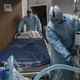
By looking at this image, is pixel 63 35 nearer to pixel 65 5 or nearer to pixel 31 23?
pixel 31 23

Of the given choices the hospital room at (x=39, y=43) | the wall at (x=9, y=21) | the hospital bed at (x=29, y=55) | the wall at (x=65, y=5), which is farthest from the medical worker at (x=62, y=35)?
the wall at (x=65, y=5)

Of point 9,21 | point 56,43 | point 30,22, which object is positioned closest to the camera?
point 56,43

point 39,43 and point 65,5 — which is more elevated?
point 65,5

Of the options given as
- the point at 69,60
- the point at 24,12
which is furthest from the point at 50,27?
the point at 24,12

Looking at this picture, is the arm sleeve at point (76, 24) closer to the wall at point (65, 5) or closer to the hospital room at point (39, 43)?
the hospital room at point (39, 43)

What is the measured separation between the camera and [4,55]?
106 inches

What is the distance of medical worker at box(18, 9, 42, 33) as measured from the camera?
4.33 meters

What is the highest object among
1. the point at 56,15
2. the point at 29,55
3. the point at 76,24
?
the point at 56,15

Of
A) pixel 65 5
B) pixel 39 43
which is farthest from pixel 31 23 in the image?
pixel 39 43

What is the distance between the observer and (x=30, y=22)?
14.2ft

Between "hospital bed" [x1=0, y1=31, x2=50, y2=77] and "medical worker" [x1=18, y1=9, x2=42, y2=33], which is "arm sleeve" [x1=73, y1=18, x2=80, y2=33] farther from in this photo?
"medical worker" [x1=18, y1=9, x2=42, y2=33]

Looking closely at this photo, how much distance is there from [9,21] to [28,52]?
149 centimetres

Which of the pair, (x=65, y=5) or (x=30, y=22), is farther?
(x=65, y=5)

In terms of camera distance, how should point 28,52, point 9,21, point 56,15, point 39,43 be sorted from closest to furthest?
1. point 56,15
2. point 28,52
3. point 39,43
4. point 9,21
